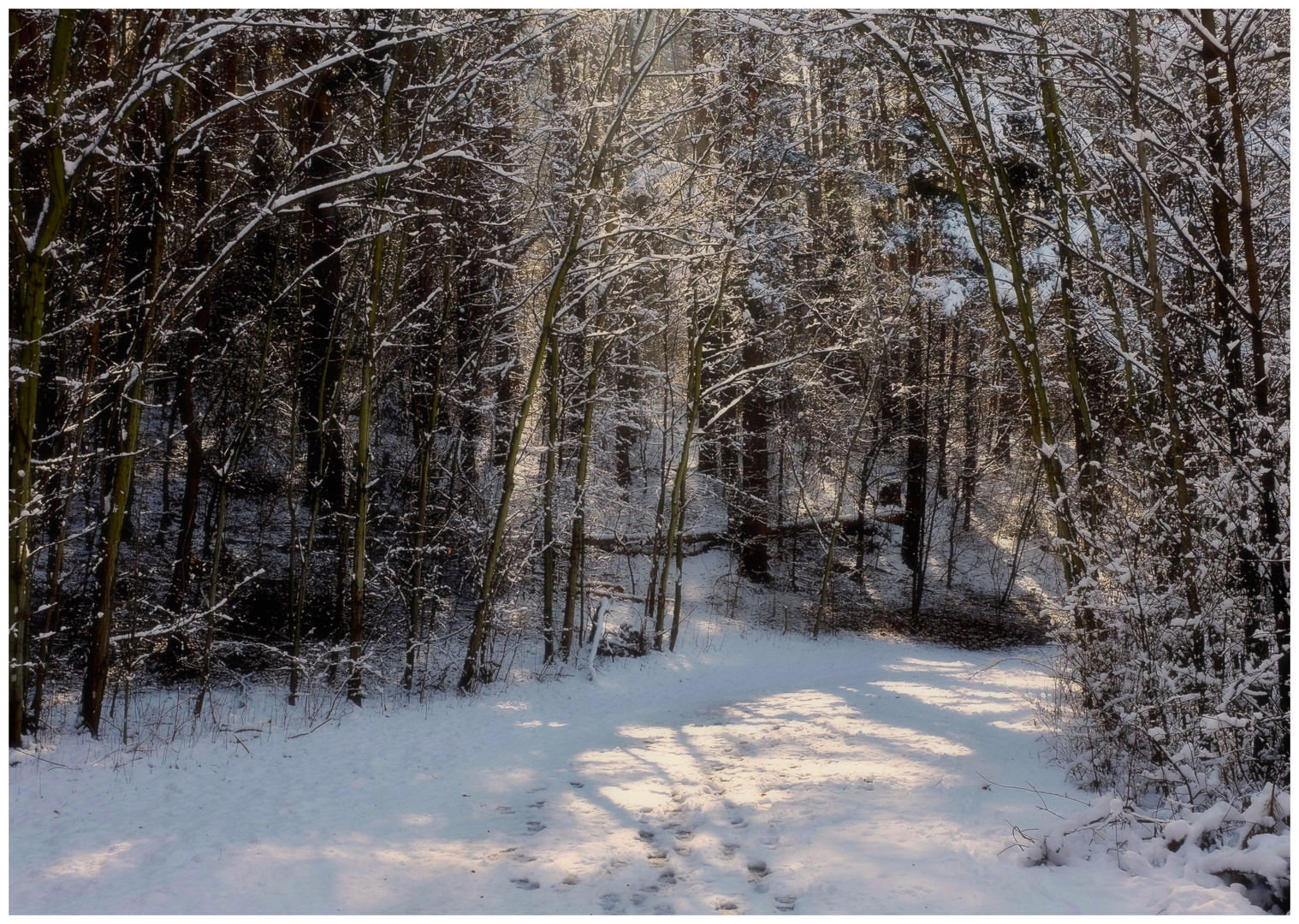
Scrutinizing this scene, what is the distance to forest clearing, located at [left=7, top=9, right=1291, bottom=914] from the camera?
429 centimetres

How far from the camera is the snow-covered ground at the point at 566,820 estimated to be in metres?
4.05

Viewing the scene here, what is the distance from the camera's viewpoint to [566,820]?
5430 mm

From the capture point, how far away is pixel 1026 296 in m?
6.69

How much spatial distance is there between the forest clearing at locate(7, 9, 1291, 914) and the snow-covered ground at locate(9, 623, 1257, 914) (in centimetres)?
4

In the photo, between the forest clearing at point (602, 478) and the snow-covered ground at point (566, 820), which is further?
the forest clearing at point (602, 478)

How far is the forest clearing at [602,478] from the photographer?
4.29 meters

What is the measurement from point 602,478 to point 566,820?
9904mm

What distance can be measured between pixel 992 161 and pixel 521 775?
677cm

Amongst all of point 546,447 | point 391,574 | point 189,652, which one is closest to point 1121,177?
point 546,447

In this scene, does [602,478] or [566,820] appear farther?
[602,478]

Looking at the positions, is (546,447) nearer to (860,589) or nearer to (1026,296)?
(1026,296)

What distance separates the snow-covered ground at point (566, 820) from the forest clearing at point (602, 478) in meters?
0.04

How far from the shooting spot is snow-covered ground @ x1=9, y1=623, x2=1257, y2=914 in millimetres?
4051

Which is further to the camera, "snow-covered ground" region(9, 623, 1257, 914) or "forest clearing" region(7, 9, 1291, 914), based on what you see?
"forest clearing" region(7, 9, 1291, 914)
